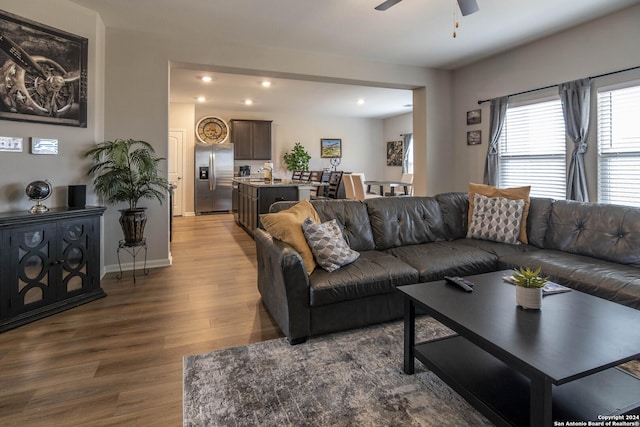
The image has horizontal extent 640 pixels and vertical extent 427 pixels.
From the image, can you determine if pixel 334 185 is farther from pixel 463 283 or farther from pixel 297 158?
pixel 463 283

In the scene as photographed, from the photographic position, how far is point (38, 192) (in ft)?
9.40

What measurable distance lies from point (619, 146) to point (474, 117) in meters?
1.95

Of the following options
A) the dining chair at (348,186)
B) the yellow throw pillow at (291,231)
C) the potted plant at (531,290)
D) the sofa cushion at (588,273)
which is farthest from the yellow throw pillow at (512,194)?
the dining chair at (348,186)

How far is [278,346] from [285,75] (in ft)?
12.0

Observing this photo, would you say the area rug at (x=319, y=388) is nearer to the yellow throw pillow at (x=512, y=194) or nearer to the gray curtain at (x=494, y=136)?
the yellow throw pillow at (x=512, y=194)

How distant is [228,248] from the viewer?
203 inches

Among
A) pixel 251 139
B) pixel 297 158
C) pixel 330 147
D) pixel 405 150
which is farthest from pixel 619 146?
pixel 251 139

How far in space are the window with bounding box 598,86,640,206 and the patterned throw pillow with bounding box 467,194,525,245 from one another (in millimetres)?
1070

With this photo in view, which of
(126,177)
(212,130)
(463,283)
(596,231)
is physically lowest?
(463,283)

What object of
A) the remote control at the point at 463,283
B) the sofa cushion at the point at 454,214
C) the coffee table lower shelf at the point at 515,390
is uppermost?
the sofa cushion at the point at 454,214

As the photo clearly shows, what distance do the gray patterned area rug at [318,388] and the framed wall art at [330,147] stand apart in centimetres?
808

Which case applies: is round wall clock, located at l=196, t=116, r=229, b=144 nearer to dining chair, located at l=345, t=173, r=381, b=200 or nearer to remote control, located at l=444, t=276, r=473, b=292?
dining chair, located at l=345, t=173, r=381, b=200

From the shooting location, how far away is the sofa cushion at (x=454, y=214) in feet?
11.6

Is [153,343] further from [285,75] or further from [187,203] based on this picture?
[187,203]
